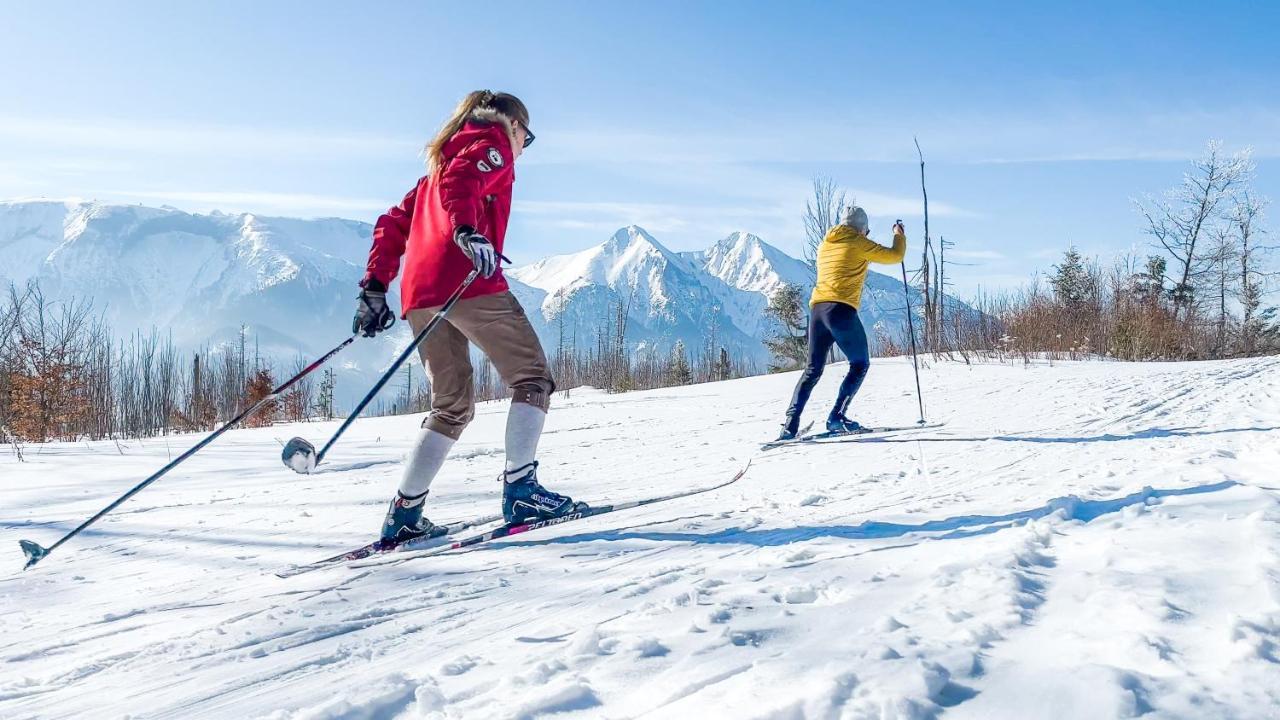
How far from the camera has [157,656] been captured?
5.32 feet

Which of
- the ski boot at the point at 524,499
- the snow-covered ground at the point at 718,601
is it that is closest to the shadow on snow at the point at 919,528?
the snow-covered ground at the point at 718,601

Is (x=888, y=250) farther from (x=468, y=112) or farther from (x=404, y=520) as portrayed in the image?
(x=404, y=520)

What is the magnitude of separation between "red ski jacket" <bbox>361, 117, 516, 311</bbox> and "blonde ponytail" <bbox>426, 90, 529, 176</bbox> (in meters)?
0.05

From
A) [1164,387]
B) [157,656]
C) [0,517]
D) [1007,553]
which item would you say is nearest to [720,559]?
[1007,553]

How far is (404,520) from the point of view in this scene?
2695 millimetres

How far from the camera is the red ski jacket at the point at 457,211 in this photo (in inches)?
101

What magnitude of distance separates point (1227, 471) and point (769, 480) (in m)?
1.97

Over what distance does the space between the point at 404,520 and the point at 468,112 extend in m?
1.59

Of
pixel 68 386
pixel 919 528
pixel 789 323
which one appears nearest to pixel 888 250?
pixel 919 528

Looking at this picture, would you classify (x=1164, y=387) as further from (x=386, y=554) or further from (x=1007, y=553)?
(x=386, y=554)

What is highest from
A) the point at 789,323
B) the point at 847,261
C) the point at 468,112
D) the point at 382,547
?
the point at 789,323

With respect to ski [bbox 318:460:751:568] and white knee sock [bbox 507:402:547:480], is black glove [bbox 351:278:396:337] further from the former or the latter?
ski [bbox 318:460:751:568]

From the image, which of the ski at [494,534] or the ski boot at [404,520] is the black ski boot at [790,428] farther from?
the ski boot at [404,520]

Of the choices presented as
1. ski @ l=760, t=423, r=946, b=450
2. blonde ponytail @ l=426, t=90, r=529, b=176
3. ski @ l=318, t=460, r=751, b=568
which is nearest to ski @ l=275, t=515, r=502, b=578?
ski @ l=318, t=460, r=751, b=568
